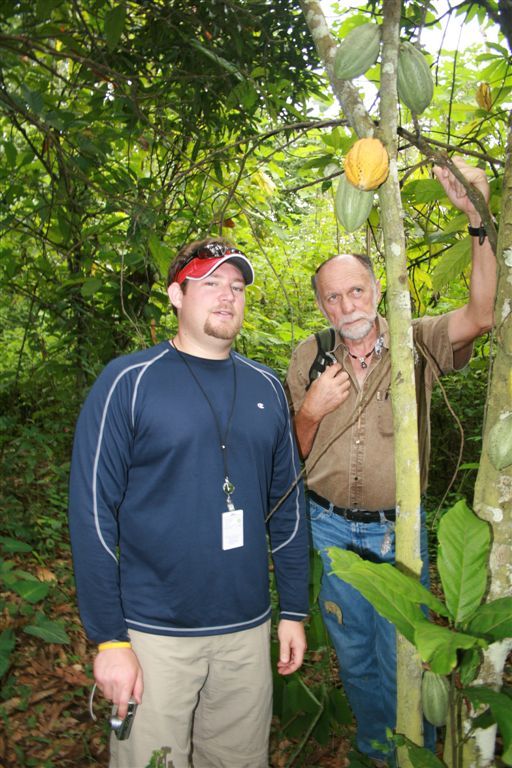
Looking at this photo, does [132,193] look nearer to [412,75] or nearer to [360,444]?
[360,444]

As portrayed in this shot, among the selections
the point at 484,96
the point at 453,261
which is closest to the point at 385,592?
the point at 453,261

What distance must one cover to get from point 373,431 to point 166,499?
33.7 inches

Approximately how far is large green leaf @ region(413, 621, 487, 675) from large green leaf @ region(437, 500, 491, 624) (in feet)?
0.39

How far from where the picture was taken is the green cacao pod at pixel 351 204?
1051 mm

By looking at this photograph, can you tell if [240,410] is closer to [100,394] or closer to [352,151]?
[100,394]

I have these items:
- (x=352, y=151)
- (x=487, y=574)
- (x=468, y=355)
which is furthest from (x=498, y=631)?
(x=468, y=355)

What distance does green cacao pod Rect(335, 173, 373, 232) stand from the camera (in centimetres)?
105

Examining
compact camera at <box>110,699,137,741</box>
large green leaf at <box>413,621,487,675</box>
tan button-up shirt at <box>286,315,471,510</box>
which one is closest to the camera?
large green leaf at <box>413,621,487,675</box>

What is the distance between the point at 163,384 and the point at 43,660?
6.64 ft

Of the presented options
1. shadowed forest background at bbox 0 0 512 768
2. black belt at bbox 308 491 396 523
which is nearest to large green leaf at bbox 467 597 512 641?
shadowed forest background at bbox 0 0 512 768

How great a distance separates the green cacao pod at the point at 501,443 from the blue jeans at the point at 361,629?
1.20m

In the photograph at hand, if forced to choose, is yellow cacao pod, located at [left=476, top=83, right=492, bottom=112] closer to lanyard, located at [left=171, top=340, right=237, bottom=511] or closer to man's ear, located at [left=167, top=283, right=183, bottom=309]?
man's ear, located at [left=167, top=283, right=183, bottom=309]

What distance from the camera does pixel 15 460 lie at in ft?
13.1

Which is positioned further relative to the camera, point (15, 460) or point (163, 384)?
point (15, 460)
